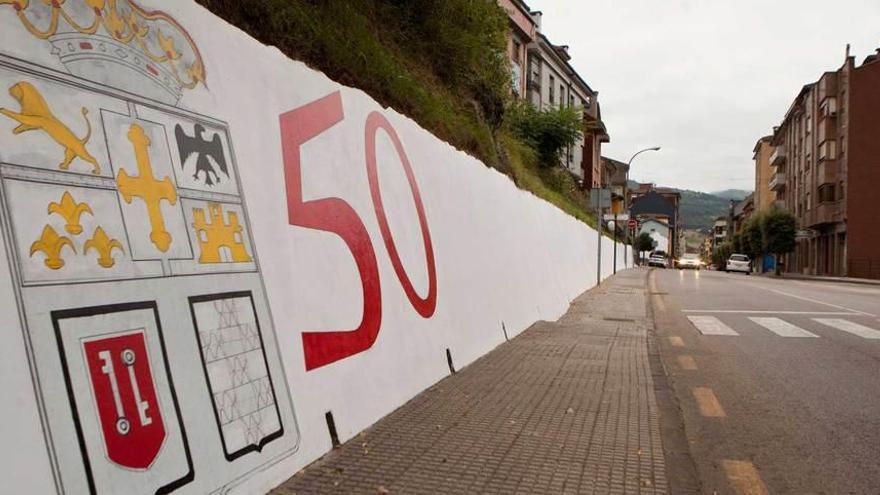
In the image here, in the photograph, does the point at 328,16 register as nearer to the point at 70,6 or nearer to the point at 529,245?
the point at 70,6

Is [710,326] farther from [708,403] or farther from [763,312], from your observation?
[708,403]

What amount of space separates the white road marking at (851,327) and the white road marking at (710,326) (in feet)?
5.80

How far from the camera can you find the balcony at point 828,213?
46000 mm

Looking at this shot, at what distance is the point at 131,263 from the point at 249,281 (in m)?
0.77

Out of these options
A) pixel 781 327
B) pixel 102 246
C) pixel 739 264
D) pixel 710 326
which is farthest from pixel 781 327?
pixel 739 264

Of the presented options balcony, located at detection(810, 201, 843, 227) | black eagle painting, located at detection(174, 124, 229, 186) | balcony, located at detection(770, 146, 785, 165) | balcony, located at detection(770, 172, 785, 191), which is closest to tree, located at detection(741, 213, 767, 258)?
balcony, located at detection(810, 201, 843, 227)

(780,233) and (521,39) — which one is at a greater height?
(521,39)

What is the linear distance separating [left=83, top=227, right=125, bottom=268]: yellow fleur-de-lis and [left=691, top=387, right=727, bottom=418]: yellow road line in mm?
4463

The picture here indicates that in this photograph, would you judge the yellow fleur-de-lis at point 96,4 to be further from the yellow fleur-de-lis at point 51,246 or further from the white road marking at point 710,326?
the white road marking at point 710,326

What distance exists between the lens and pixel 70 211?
98.0 inches

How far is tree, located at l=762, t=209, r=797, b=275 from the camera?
54.1 m

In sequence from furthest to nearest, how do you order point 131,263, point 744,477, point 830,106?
point 830,106 < point 744,477 < point 131,263

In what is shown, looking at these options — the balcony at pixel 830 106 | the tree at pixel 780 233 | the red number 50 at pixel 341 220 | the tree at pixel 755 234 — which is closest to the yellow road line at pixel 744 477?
the red number 50 at pixel 341 220

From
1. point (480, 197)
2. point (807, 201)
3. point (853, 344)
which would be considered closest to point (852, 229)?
point (807, 201)
